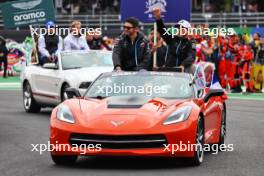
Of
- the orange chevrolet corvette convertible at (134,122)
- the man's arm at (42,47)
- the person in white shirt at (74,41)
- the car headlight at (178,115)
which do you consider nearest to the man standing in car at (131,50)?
the orange chevrolet corvette convertible at (134,122)

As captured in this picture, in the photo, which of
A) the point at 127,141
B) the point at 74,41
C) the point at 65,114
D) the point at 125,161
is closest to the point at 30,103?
the point at 74,41

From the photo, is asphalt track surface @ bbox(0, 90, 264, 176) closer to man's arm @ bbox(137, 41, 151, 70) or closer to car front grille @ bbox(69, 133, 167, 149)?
car front grille @ bbox(69, 133, 167, 149)

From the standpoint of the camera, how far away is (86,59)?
1997cm

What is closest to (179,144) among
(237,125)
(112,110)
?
(112,110)

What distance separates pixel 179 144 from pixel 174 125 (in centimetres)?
23

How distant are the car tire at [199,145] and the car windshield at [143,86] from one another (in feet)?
1.90

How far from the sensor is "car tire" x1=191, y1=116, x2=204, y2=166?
36.9 ft

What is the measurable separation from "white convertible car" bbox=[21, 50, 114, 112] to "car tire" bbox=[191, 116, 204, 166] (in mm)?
7240

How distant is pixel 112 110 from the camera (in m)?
11.4

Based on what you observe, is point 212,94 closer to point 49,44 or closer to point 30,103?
point 30,103

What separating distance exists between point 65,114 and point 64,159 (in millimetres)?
556

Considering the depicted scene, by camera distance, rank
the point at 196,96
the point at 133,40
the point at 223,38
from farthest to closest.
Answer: the point at 223,38, the point at 133,40, the point at 196,96

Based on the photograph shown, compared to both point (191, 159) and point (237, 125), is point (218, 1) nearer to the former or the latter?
point (237, 125)

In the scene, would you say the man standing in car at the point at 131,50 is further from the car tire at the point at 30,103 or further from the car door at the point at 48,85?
the car tire at the point at 30,103
